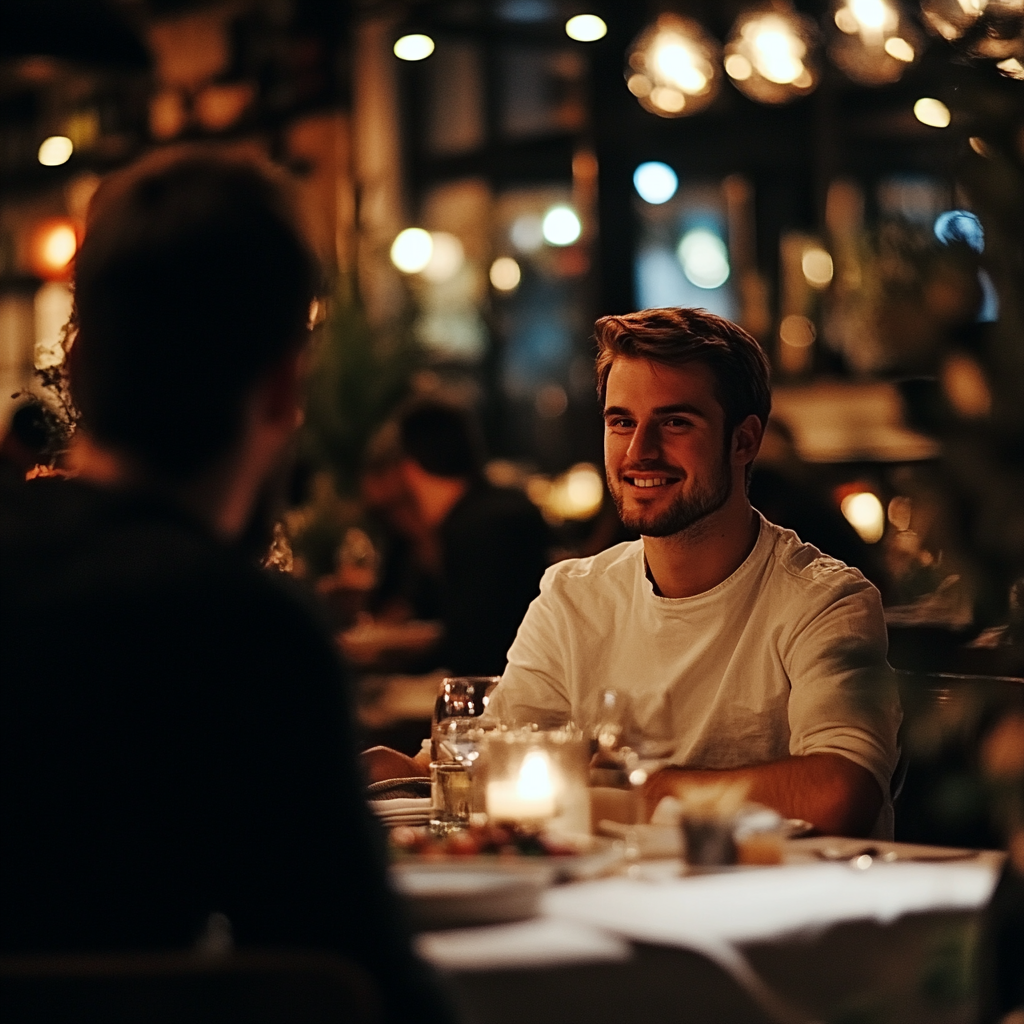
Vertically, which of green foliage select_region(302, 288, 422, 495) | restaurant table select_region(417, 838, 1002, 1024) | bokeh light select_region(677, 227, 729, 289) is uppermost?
bokeh light select_region(677, 227, 729, 289)

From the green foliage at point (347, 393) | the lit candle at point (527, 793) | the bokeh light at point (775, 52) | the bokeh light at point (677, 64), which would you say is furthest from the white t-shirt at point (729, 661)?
the green foliage at point (347, 393)

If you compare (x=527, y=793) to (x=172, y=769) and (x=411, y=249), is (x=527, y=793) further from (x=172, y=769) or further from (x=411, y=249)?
(x=411, y=249)

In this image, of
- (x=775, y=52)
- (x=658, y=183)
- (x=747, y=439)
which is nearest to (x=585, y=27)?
(x=658, y=183)

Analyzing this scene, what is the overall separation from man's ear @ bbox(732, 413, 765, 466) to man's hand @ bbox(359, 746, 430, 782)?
0.69 metres

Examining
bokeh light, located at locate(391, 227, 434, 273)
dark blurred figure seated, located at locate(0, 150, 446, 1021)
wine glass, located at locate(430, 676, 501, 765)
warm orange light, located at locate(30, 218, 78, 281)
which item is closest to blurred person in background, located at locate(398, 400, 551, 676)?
wine glass, located at locate(430, 676, 501, 765)

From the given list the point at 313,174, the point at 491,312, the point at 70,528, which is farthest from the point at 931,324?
the point at 313,174

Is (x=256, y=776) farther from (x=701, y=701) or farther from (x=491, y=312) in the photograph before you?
(x=491, y=312)

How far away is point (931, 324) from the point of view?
1.43 meters

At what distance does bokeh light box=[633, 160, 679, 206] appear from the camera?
909 centimetres

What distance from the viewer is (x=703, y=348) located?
2752mm

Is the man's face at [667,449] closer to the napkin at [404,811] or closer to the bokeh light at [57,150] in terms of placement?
the napkin at [404,811]

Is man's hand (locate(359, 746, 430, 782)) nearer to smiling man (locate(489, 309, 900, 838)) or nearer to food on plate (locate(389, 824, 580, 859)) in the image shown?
smiling man (locate(489, 309, 900, 838))

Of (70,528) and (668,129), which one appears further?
(668,129)

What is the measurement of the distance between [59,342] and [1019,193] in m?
1.52
